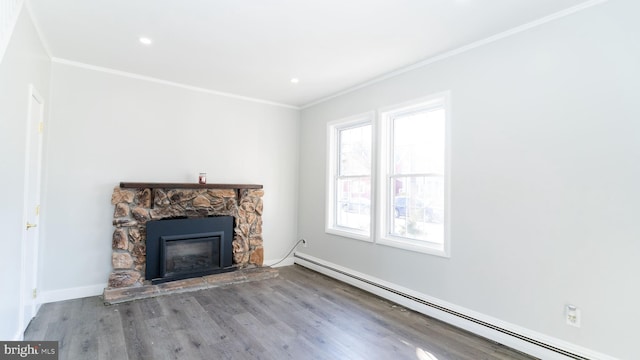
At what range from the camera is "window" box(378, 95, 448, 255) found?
11.3ft

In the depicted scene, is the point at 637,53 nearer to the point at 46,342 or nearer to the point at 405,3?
the point at 405,3

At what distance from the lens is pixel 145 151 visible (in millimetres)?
4238

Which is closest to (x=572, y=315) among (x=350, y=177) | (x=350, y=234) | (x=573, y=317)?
(x=573, y=317)

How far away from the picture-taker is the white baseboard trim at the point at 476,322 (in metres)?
2.44

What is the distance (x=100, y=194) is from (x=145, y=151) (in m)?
0.73

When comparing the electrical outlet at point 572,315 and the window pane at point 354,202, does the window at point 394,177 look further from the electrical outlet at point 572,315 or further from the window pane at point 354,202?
the electrical outlet at point 572,315

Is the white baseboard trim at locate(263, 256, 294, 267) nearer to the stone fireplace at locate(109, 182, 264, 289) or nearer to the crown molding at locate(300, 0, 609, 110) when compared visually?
the stone fireplace at locate(109, 182, 264, 289)

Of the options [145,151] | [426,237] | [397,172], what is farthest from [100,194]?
[426,237]

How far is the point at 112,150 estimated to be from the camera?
4020 mm

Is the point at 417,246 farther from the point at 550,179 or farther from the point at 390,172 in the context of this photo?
the point at 550,179

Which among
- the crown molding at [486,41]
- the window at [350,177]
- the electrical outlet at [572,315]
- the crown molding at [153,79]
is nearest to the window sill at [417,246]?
the window at [350,177]

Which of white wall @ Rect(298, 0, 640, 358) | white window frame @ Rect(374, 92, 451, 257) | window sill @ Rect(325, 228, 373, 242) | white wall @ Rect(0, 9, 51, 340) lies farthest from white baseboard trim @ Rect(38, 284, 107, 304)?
white wall @ Rect(298, 0, 640, 358)

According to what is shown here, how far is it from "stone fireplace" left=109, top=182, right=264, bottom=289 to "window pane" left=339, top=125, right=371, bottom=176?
1.37 m

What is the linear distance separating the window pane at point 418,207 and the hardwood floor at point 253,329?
85cm
